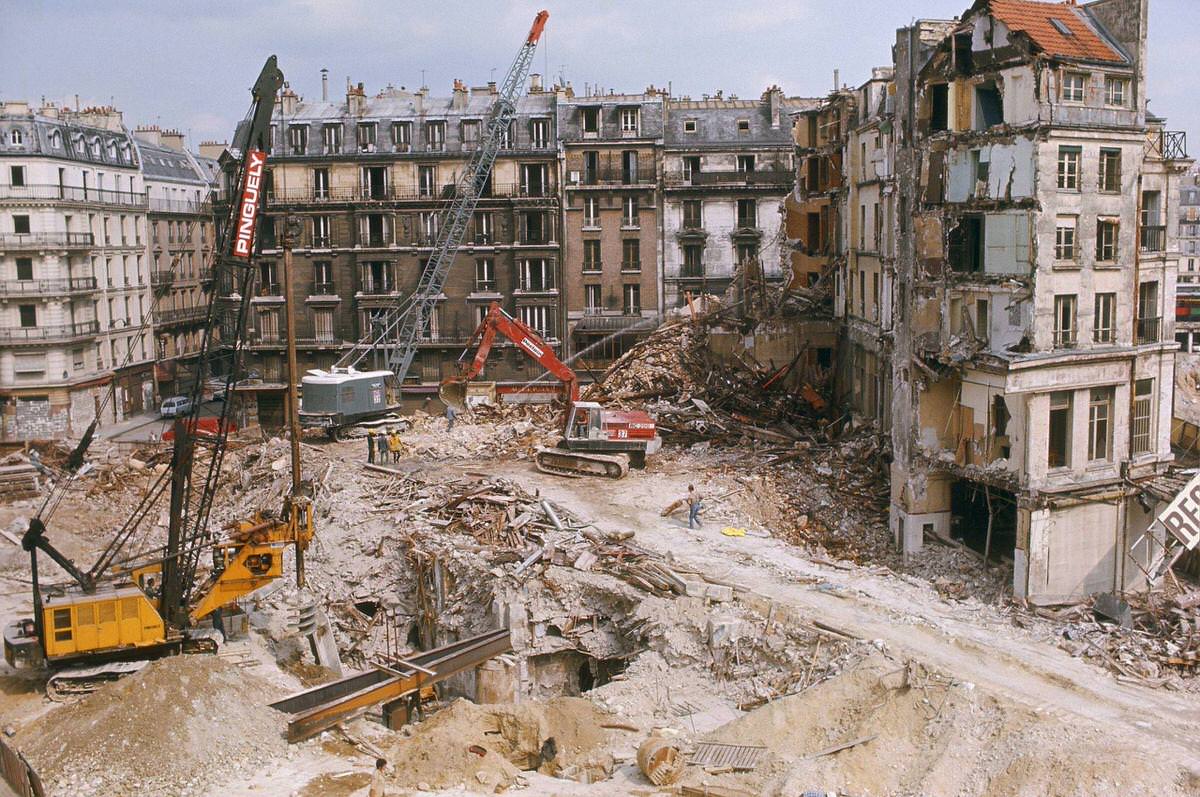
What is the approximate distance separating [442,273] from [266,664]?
35.3 meters

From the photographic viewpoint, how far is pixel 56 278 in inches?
2537

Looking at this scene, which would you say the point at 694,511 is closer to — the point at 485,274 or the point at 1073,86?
the point at 1073,86

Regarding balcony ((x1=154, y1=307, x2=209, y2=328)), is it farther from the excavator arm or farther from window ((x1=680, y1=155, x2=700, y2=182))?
window ((x1=680, y1=155, x2=700, y2=182))

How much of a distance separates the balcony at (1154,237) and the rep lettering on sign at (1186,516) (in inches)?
274

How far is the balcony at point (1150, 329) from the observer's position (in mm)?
35906

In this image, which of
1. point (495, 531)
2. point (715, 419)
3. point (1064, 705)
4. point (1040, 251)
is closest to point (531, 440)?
point (715, 419)

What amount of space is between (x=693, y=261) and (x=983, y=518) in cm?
2996

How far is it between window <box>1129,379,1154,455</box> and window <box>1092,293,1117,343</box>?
1.92 meters

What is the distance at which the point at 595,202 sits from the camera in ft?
217

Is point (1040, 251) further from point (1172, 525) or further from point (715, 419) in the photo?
point (715, 419)

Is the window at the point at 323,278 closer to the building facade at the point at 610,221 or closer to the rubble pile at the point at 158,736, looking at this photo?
the building facade at the point at 610,221

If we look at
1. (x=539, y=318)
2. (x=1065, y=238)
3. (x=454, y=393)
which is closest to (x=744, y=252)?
(x=539, y=318)

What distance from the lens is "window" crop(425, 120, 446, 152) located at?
66562 millimetres

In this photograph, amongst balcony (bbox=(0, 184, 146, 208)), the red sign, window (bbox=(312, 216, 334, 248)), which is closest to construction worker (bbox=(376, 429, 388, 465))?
the red sign
